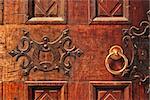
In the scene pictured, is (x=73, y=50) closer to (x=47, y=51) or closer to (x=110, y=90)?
(x=47, y=51)

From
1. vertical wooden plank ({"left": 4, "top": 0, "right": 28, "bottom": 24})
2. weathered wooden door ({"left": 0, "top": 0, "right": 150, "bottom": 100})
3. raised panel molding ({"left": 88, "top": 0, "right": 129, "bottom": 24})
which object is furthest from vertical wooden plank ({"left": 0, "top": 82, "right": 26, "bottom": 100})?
raised panel molding ({"left": 88, "top": 0, "right": 129, "bottom": 24})

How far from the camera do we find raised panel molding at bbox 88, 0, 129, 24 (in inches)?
66.8

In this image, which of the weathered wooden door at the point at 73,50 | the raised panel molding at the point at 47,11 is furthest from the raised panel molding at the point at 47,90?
the raised panel molding at the point at 47,11

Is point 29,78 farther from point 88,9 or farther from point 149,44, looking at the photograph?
point 149,44

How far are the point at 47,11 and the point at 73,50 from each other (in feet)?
0.54

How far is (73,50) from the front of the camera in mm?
1688

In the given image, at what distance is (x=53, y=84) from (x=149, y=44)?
0.36 metres

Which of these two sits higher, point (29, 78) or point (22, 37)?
point (22, 37)

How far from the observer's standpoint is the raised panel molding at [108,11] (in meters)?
1.70

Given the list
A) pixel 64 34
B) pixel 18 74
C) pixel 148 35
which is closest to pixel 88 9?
pixel 64 34

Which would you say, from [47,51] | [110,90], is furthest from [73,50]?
[110,90]

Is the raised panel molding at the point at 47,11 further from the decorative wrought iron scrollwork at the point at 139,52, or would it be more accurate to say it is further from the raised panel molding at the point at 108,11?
the decorative wrought iron scrollwork at the point at 139,52

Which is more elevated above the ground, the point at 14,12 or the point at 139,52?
the point at 14,12

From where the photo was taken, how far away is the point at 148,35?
1.69 meters
